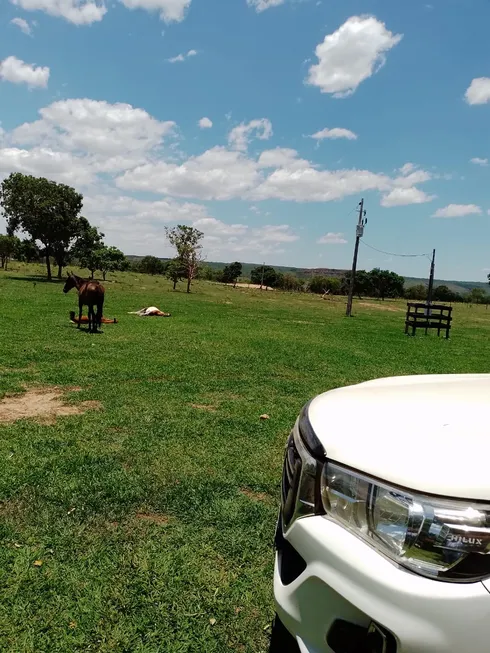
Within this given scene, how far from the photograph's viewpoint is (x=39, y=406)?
19.6 feet

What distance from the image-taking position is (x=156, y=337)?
13000 millimetres

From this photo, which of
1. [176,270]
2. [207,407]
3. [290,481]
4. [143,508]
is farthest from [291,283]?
[290,481]

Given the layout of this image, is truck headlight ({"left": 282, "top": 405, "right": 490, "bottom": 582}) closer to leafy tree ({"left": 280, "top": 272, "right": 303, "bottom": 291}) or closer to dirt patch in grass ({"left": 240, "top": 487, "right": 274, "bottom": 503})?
dirt patch in grass ({"left": 240, "top": 487, "right": 274, "bottom": 503})

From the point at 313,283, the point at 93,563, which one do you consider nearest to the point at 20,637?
the point at 93,563

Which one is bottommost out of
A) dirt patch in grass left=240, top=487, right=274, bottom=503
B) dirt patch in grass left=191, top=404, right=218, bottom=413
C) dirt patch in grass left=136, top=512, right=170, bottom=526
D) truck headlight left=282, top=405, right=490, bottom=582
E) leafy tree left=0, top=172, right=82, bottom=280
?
dirt patch in grass left=191, top=404, right=218, bottom=413

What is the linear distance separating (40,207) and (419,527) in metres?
47.8

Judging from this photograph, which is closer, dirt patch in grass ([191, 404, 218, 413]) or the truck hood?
the truck hood

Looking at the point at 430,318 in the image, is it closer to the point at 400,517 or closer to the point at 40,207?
the point at 400,517

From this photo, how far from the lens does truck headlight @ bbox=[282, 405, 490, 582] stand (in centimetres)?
125

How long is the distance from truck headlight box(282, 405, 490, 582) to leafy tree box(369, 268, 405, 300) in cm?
9270

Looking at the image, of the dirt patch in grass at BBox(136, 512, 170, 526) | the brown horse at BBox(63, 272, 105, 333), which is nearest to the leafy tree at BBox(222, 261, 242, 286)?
the brown horse at BBox(63, 272, 105, 333)

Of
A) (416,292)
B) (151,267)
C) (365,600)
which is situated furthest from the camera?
(416,292)

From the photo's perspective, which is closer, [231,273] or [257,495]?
[257,495]

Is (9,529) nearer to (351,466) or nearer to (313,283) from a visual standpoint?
(351,466)
